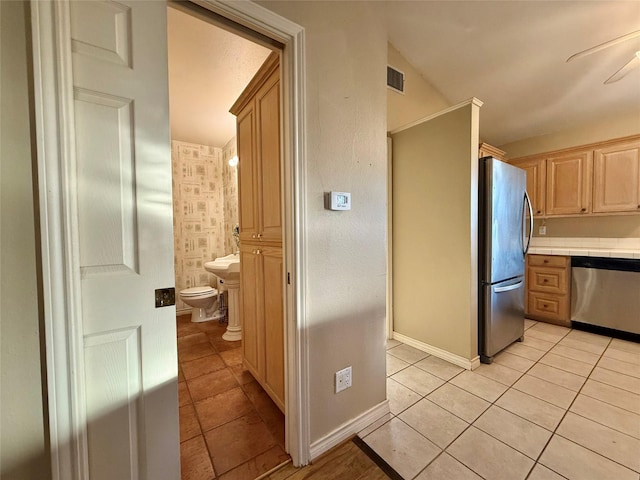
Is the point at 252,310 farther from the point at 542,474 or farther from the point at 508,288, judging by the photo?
the point at 508,288

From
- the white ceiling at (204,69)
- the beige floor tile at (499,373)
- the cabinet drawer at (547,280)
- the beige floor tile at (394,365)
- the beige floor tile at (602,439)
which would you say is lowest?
the beige floor tile at (394,365)

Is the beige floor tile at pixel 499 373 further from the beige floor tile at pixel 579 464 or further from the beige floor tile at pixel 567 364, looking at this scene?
the beige floor tile at pixel 579 464

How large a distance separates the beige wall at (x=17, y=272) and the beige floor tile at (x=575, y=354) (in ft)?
11.6

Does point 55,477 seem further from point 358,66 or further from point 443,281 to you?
point 443,281

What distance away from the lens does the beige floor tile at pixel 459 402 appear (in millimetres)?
1632

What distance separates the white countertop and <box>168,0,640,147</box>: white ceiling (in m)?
1.53

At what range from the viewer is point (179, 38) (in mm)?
1833

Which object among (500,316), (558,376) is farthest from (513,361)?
(500,316)

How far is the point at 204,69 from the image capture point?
2.18 meters

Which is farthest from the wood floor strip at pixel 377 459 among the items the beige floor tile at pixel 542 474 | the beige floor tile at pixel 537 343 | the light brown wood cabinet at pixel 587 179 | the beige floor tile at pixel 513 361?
the light brown wood cabinet at pixel 587 179

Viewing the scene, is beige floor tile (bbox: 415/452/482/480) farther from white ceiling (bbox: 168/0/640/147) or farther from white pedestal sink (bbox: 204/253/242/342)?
white ceiling (bbox: 168/0/640/147)

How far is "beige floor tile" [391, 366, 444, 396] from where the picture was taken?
1911mm

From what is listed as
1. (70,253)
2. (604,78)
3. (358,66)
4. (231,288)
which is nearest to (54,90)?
(70,253)

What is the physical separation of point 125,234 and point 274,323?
1.03 metres
